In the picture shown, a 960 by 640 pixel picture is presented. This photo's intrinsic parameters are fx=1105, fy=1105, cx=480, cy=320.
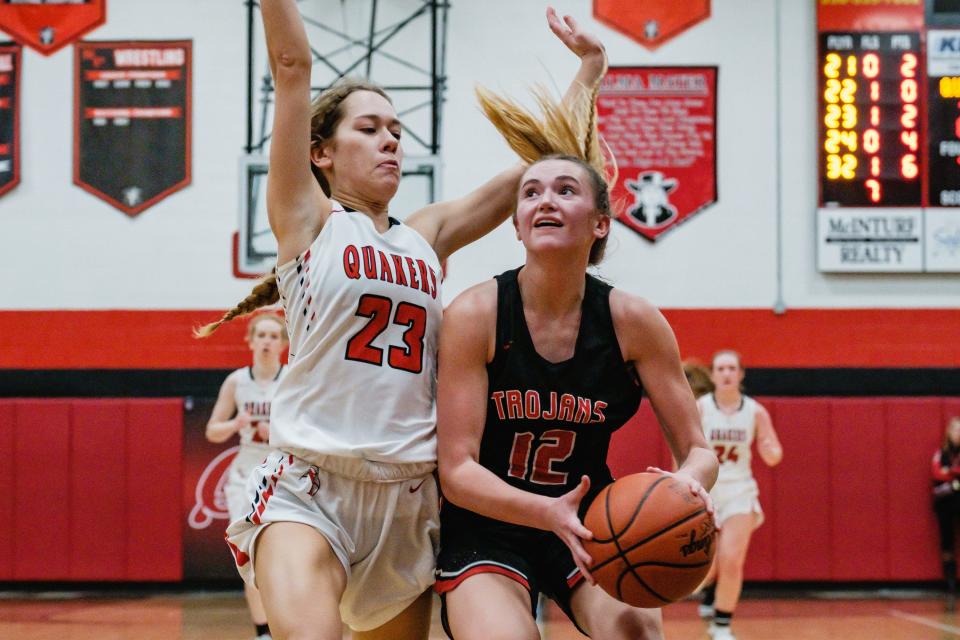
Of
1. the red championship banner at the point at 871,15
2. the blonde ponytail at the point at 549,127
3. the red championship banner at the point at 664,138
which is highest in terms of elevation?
the red championship banner at the point at 871,15

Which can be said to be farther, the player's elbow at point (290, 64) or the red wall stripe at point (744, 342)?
the red wall stripe at point (744, 342)

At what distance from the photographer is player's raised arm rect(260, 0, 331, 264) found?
264 centimetres

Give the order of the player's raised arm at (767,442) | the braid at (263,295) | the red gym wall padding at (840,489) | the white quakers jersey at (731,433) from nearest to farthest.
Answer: the braid at (263,295)
the player's raised arm at (767,442)
the white quakers jersey at (731,433)
the red gym wall padding at (840,489)

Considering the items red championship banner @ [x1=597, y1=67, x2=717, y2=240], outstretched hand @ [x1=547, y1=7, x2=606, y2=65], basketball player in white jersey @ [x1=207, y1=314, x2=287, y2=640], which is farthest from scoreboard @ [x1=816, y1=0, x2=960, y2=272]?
outstretched hand @ [x1=547, y1=7, x2=606, y2=65]

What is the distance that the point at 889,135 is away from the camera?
323 inches

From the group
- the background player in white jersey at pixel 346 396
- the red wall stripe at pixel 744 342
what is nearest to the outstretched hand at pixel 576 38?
the background player in white jersey at pixel 346 396

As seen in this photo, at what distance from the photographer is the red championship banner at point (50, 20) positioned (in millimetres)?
8672

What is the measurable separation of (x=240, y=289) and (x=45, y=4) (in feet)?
8.97

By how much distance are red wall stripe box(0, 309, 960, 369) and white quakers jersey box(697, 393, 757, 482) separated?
142 centimetres

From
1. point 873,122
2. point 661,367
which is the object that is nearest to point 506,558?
point 661,367

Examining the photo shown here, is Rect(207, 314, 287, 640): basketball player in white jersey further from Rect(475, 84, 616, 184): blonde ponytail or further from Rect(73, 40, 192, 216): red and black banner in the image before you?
Rect(475, 84, 616, 184): blonde ponytail

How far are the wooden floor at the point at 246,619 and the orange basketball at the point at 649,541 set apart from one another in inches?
162

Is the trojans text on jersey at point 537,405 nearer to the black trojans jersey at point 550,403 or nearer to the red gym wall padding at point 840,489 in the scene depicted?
the black trojans jersey at point 550,403

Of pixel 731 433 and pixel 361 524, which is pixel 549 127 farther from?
pixel 731 433
